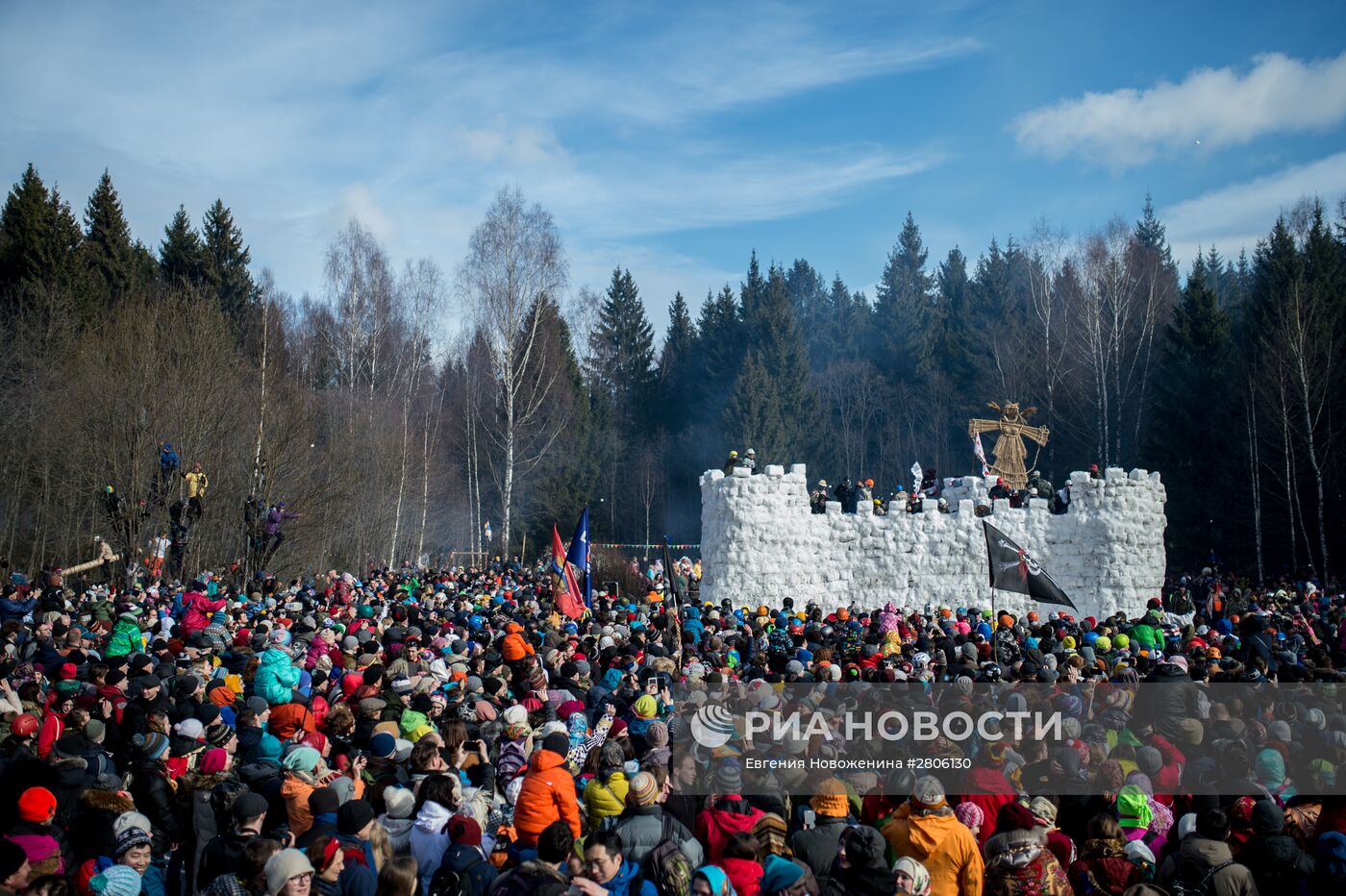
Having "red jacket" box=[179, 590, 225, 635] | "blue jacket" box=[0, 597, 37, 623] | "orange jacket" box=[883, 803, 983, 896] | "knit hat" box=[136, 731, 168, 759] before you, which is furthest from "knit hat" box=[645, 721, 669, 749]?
"blue jacket" box=[0, 597, 37, 623]

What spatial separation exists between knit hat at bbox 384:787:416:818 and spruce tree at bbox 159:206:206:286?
129 feet

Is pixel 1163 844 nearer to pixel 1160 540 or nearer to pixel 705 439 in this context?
pixel 1160 540

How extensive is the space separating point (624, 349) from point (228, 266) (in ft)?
69.5

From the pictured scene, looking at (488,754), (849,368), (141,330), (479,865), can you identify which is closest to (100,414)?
(141,330)

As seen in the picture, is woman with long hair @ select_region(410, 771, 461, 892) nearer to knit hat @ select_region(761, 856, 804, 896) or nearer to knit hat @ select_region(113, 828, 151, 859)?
knit hat @ select_region(113, 828, 151, 859)

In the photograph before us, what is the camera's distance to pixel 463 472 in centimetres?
4806

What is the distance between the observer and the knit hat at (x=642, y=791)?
18.8 ft

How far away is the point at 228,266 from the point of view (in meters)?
42.8

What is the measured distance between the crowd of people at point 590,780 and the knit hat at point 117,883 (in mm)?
13

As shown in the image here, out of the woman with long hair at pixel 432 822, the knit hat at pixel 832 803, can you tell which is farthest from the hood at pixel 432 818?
the knit hat at pixel 832 803

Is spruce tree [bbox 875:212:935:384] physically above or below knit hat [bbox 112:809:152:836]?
above

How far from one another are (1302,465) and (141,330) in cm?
3100

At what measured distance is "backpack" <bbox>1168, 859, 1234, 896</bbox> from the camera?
4.95 m

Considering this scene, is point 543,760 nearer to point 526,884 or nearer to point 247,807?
point 526,884
